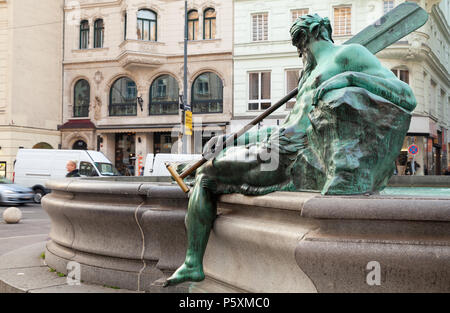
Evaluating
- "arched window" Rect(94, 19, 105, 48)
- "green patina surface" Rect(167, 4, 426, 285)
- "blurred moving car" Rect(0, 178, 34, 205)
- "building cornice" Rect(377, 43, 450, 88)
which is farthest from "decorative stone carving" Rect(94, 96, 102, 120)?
"green patina surface" Rect(167, 4, 426, 285)

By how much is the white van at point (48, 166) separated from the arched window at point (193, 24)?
37.8 ft

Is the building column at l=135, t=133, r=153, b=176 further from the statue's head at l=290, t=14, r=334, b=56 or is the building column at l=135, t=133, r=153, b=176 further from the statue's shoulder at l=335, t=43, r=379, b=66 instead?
the statue's shoulder at l=335, t=43, r=379, b=66

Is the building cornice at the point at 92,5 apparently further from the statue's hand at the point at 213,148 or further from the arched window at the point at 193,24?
the statue's hand at the point at 213,148

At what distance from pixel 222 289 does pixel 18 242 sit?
4297 millimetres

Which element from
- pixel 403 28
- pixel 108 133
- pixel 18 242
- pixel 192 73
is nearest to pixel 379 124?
pixel 403 28

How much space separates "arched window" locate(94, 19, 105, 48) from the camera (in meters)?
28.6

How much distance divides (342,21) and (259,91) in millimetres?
5798

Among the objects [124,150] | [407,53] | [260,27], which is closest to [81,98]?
[124,150]

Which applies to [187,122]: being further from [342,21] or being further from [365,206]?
[365,206]

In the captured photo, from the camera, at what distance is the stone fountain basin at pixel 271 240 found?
1749mm

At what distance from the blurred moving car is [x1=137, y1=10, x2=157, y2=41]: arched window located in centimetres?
1382
